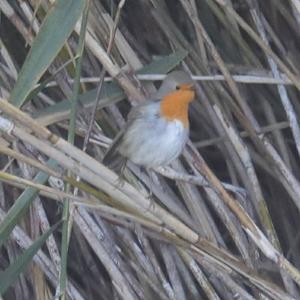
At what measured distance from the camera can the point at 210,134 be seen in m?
2.27

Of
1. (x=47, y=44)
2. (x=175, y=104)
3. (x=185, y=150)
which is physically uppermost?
(x=47, y=44)

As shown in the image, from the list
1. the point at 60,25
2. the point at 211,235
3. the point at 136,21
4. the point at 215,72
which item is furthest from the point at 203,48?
the point at 60,25

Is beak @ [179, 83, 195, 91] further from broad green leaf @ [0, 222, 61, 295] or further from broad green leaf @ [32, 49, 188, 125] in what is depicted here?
broad green leaf @ [0, 222, 61, 295]

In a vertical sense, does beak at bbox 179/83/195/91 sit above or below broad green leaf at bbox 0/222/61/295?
above

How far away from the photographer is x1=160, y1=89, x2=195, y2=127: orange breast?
200cm

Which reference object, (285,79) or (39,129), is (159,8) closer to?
(285,79)

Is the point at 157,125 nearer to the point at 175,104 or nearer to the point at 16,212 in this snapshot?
the point at 175,104

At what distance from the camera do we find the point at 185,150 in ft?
6.74

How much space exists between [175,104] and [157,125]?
6 cm

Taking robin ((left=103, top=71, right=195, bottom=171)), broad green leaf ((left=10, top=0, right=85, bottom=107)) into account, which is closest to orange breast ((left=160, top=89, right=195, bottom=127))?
robin ((left=103, top=71, right=195, bottom=171))

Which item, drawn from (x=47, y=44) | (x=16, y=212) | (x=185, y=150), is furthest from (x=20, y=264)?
(x=185, y=150)

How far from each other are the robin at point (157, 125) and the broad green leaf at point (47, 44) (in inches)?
15.7

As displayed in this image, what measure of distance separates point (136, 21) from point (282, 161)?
54cm

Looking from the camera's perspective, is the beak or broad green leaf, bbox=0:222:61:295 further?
the beak
